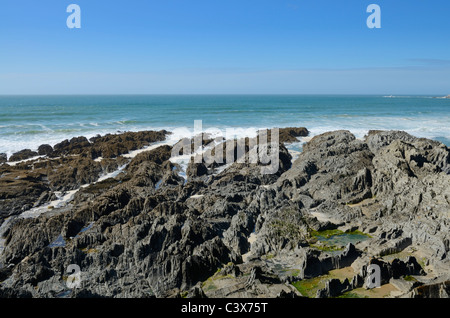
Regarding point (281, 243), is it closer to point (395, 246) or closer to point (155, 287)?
point (395, 246)

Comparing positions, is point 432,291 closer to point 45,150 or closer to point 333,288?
point 333,288

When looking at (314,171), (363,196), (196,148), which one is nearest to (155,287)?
(363,196)

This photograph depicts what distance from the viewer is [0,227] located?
1812cm

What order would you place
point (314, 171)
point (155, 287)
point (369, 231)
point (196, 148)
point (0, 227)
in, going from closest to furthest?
point (155, 287) → point (369, 231) → point (0, 227) → point (314, 171) → point (196, 148)

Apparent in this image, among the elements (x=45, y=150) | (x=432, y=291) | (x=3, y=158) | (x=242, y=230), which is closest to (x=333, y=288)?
(x=432, y=291)

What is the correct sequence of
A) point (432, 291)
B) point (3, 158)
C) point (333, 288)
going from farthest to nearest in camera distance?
point (3, 158), point (333, 288), point (432, 291)

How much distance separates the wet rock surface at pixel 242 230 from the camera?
11414 mm

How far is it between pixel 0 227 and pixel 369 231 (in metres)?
19.3

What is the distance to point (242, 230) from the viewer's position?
1574cm

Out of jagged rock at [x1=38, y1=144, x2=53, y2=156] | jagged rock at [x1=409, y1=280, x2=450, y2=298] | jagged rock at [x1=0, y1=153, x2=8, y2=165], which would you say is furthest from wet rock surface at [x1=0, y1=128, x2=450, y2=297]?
jagged rock at [x1=38, y1=144, x2=53, y2=156]

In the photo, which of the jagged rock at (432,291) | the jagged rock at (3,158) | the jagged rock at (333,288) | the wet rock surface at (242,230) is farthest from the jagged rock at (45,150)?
the jagged rock at (432,291)

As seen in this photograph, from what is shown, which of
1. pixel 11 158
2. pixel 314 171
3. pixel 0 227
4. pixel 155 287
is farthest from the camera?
pixel 11 158

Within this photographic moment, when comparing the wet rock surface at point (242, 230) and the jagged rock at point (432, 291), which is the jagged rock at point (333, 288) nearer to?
the wet rock surface at point (242, 230)

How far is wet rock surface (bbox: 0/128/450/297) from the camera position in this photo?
1141 cm
